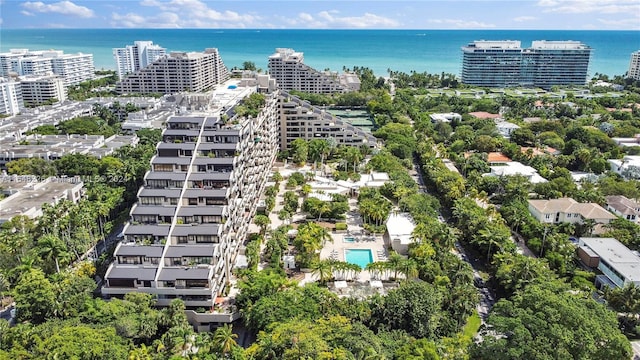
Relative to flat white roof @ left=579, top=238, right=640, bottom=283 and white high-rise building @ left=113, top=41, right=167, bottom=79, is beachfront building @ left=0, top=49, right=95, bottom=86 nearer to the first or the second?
white high-rise building @ left=113, top=41, right=167, bottom=79

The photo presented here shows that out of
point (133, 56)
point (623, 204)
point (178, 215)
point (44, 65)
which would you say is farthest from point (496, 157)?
Answer: point (133, 56)

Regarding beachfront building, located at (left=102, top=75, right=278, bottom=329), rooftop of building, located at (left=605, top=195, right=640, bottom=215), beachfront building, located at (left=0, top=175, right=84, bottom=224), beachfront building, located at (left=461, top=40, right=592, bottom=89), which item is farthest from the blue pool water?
beachfront building, located at (left=461, top=40, right=592, bottom=89)

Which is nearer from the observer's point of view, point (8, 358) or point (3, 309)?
point (8, 358)

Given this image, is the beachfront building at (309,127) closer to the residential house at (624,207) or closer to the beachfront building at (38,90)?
the residential house at (624,207)

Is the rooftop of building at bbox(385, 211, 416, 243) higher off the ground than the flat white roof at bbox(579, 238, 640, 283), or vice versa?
the flat white roof at bbox(579, 238, 640, 283)

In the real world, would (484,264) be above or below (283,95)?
below

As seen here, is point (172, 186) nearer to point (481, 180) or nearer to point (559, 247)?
point (559, 247)

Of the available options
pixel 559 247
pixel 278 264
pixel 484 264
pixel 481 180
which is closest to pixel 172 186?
pixel 278 264
